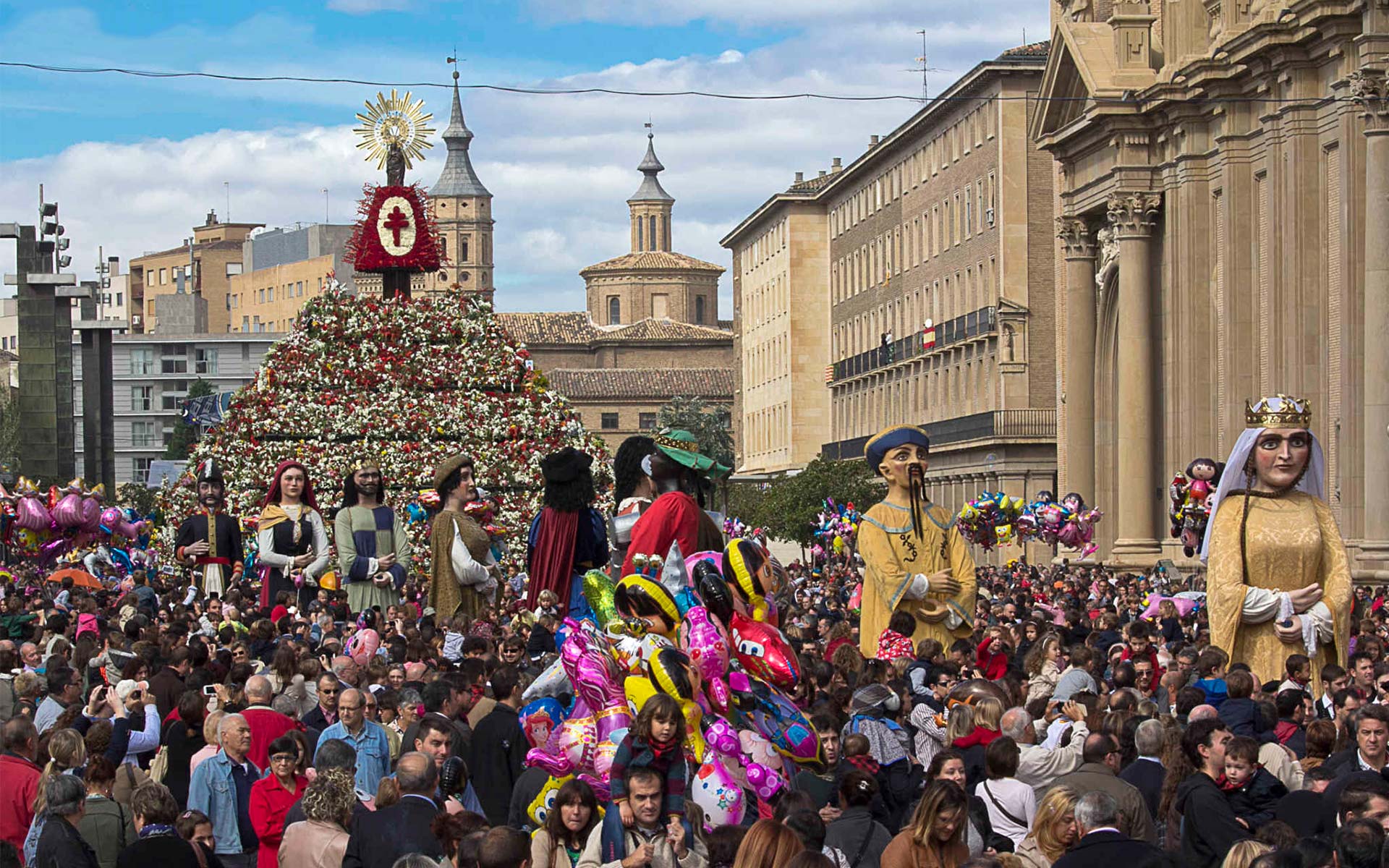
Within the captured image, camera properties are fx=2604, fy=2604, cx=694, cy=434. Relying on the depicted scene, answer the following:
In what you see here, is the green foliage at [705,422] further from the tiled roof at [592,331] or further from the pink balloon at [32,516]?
the pink balloon at [32,516]

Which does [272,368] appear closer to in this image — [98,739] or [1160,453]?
[1160,453]

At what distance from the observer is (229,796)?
428 inches

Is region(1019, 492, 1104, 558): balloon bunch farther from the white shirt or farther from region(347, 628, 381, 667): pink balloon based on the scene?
the white shirt

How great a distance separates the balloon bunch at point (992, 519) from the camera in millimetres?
36281

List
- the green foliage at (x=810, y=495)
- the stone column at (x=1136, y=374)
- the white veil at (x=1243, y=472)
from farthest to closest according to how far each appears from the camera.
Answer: the green foliage at (x=810, y=495) → the stone column at (x=1136, y=374) → the white veil at (x=1243, y=472)

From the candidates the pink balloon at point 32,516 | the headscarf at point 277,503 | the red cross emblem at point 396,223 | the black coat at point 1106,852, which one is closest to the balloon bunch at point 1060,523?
the red cross emblem at point 396,223

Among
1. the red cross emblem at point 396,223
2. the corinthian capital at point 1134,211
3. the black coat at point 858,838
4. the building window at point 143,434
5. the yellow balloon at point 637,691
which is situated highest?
the corinthian capital at point 1134,211

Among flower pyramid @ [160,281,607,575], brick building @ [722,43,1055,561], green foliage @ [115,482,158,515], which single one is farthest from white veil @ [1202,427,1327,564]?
green foliage @ [115,482,158,515]

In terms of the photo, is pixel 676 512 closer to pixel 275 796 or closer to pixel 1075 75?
pixel 275 796

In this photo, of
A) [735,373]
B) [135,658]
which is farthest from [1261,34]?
[735,373]

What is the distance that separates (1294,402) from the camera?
1574 cm

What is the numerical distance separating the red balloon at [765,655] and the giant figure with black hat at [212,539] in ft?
42.2

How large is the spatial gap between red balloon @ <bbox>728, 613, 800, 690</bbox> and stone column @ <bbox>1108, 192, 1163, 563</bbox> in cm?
3485

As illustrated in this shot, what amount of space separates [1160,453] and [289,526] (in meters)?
27.7
